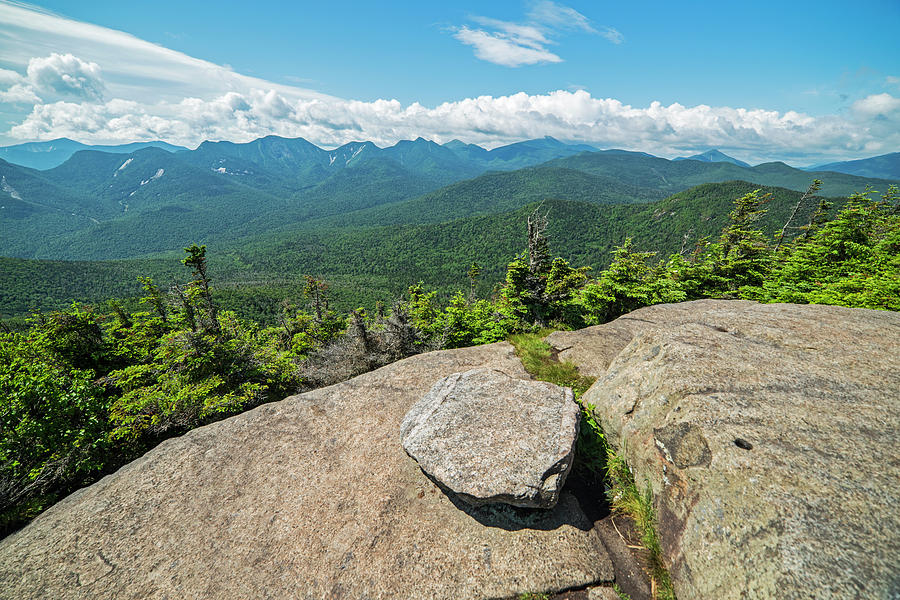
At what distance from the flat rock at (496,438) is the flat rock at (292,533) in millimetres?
795

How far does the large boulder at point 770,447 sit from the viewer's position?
4.05 m

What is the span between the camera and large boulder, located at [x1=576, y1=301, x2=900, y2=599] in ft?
13.3

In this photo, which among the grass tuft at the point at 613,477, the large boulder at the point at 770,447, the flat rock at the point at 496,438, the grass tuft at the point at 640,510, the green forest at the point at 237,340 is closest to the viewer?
the large boulder at the point at 770,447

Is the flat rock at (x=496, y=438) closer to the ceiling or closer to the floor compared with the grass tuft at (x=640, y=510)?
closer to the ceiling

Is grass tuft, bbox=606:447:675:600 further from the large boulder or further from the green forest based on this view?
the green forest

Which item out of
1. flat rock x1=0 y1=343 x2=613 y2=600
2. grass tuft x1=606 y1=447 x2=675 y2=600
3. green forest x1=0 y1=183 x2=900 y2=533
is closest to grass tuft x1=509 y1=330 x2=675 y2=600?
grass tuft x1=606 y1=447 x2=675 y2=600

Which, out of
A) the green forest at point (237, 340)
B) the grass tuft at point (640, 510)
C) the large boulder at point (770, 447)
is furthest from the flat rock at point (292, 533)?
the green forest at point (237, 340)

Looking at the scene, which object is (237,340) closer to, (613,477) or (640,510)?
(613,477)

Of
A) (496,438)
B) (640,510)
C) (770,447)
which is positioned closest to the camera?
(770,447)

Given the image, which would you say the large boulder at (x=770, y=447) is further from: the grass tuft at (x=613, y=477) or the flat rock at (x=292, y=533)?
the flat rock at (x=292, y=533)

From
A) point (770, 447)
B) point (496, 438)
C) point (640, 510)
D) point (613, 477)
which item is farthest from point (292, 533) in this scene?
point (770, 447)

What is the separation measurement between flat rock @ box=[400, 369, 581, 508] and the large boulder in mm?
1533

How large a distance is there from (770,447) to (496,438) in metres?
4.55

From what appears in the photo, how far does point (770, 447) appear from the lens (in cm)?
526
